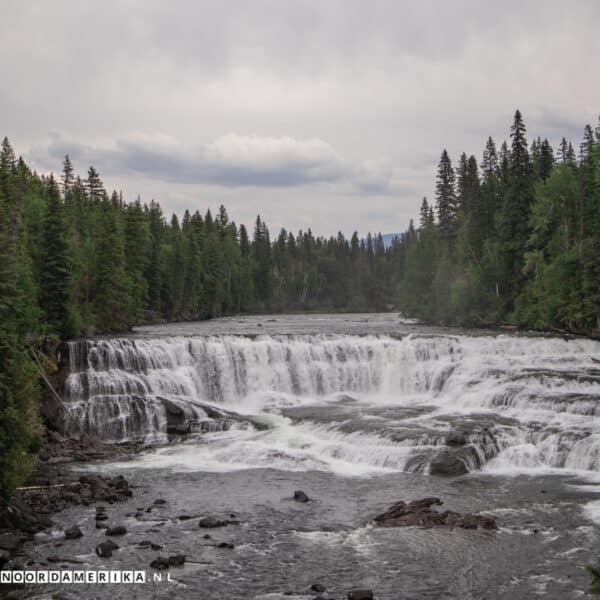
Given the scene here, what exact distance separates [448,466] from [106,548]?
12436mm

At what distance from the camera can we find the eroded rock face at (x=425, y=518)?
1953 centimetres

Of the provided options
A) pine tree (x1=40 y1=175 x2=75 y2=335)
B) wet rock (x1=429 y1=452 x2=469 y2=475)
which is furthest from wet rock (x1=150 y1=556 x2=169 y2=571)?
pine tree (x1=40 y1=175 x2=75 y2=335)

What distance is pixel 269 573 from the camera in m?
16.9

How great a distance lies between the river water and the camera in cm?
1697

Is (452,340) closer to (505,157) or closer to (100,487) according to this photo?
(100,487)

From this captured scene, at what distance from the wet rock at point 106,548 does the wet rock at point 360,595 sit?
21.6ft

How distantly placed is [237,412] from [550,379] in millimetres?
15720

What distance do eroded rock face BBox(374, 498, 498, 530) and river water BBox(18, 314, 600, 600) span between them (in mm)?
435

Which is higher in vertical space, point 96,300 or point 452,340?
point 96,300

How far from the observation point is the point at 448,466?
2511 centimetres

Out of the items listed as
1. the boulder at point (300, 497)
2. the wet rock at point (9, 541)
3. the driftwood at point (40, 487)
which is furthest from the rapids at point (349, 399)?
the wet rock at point (9, 541)

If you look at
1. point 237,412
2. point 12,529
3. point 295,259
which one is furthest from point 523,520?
point 295,259

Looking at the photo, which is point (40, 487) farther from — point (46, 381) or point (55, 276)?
point (55, 276)

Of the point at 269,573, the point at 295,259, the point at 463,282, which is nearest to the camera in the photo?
the point at 269,573
